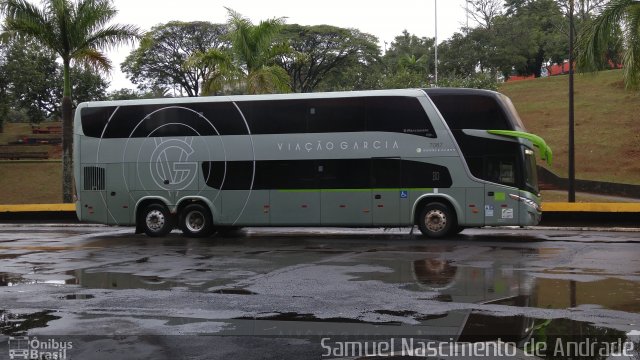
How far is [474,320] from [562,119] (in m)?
44.8

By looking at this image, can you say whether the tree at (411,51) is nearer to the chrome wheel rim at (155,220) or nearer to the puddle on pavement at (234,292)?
the chrome wheel rim at (155,220)

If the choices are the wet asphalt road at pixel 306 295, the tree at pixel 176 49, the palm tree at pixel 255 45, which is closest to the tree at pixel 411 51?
the tree at pixel 176 49

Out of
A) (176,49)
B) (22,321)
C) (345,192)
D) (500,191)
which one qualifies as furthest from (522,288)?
(176,49)

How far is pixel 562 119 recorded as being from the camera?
162 feet

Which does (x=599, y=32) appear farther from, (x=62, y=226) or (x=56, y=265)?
(x=62, y=226)

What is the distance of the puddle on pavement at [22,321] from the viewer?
7594 millimetres

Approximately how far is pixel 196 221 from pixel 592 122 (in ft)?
114

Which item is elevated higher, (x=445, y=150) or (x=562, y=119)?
(x=562, y=119)

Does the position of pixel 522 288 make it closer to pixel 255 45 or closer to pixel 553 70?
pixel 255 45

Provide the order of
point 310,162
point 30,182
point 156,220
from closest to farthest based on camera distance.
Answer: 1. point 310,162
2. point 156,220
3. point 30,182

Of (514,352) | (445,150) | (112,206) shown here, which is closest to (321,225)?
(445,150)

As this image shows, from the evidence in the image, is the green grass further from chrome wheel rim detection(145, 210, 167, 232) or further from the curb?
the curb

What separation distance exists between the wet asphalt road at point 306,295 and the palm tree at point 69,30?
1175cm

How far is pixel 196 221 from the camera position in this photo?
2028cm
